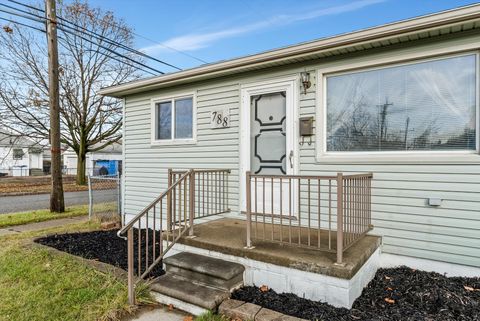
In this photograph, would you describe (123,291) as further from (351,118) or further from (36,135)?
(36,135)

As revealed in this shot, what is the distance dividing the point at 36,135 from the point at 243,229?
15.4 metres

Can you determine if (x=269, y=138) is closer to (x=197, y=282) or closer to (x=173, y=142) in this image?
(x=173, y=142)

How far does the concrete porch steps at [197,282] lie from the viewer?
278 centimetres

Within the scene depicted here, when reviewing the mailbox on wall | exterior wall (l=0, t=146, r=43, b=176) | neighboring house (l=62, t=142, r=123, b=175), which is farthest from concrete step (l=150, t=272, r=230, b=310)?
exterior wall (l=0, t=146, r=43, b=176)

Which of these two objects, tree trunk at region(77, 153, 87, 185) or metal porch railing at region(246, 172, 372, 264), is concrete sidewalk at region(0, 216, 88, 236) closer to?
metal porch railing at region(246, 172, 372, 264)

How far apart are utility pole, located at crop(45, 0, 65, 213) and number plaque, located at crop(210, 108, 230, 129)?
17.1 feet

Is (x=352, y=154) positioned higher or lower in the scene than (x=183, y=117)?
lower

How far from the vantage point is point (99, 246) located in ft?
15.8

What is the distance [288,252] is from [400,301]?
1.08 m

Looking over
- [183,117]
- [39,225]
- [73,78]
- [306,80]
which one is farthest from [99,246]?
[73,78]

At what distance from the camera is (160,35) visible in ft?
44.4

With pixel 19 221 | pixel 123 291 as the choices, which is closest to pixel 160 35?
pixel 19 221

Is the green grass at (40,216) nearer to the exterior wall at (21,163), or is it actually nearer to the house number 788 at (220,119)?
the house number 788 at (220,119)

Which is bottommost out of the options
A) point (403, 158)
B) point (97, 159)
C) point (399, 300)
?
point (399, 300)
